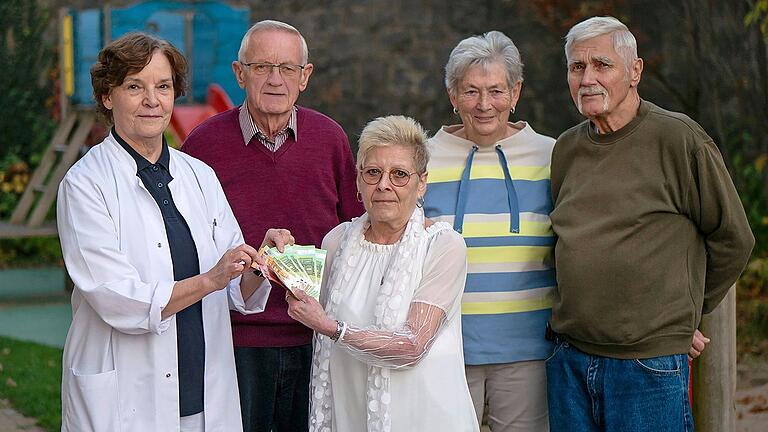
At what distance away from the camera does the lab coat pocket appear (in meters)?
3.39

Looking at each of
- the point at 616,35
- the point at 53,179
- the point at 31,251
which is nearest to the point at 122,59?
the point at 616,35

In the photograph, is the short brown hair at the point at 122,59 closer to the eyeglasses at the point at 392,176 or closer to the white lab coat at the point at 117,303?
the white lab coat at the point at 117,303

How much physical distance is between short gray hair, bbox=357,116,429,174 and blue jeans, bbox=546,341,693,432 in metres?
0.97

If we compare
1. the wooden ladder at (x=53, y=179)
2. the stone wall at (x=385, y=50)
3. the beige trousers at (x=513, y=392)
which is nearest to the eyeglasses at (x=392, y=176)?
the beige trousers at (x=513, y=392)

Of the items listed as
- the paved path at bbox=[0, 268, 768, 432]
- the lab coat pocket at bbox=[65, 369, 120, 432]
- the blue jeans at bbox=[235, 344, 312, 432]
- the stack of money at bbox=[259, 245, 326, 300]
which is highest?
the stack of money at bbox=[259, 245, 326, 300]

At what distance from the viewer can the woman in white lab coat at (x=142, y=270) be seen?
3396 millimetres

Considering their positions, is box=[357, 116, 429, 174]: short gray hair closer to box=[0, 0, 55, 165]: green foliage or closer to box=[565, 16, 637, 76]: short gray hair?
box=[565, 16, 637, 76]: short gray hair

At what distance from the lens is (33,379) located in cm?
772

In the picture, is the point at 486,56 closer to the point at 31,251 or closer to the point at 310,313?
the point at 310,313

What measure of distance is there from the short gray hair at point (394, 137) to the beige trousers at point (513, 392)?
924mm

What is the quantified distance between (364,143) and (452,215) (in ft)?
2.05

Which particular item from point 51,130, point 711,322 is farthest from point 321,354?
point 51,130

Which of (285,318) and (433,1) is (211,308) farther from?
(433,1)

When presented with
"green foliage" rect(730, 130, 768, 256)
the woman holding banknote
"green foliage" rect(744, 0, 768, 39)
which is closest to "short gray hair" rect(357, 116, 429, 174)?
the woman holding banknote
